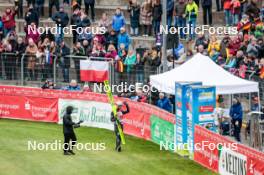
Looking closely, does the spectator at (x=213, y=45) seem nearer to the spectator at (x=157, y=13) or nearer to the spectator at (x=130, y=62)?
the spectator at (x=130, y=62)

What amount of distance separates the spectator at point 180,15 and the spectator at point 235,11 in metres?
2.14

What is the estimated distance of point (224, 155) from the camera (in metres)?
31.9

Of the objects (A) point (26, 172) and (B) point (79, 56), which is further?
(B) point (79, 56)

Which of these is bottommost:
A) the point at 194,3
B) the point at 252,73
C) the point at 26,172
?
the point at 26,172

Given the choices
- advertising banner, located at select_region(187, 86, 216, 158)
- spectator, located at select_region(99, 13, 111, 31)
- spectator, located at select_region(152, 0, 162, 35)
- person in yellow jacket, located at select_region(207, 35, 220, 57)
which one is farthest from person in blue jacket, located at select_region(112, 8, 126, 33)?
advertising banner, located at select_region(187, 86, 216, 158)

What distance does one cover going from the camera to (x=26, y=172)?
33.5m

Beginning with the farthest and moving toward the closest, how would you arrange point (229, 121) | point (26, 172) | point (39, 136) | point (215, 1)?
point (215, 1)
point (39, 136)
point (229, 121)
point (26, 172)

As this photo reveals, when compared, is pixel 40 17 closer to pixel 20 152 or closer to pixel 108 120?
pixel 108 120

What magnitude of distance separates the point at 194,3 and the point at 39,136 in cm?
980

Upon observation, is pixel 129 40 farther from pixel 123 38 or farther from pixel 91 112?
pixel 91 112

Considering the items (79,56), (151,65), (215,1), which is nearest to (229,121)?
(151,65)

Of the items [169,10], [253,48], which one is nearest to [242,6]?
[169,10]

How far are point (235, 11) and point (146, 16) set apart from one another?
15.9 feet

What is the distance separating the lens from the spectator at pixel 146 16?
46562 mm
